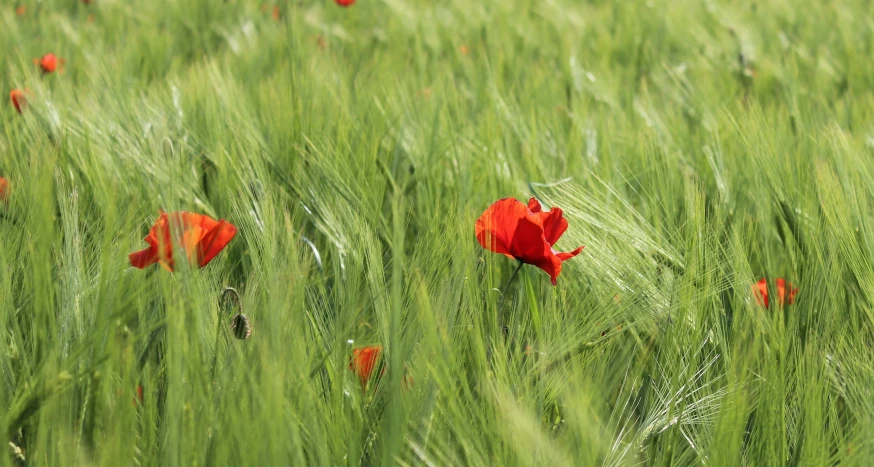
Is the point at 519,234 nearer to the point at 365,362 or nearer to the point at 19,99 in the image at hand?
the point at 365,362

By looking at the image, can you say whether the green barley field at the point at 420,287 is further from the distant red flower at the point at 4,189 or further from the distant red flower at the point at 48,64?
the distant red flower at the point at 48,64

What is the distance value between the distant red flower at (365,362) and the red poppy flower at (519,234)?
0.13m

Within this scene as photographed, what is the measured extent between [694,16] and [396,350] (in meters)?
2.22

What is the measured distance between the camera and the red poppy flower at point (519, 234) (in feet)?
2.30

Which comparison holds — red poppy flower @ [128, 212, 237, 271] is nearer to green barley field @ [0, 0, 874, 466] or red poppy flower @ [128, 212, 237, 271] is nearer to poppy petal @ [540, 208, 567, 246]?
green barley field @ [0, 0, 874, 466]

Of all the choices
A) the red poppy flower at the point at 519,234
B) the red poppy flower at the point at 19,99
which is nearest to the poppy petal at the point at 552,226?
the red poppy flower at the point at 519,234

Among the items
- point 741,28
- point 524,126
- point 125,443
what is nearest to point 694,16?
point 741,28

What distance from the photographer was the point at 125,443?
1.60ft

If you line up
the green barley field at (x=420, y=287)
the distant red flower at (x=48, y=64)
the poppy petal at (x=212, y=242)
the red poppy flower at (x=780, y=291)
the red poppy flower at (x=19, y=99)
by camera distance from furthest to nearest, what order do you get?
the distant red flower at (x=48, y=64) < the red poppy flower at (x=19, y=99) < the red poppy flower at (x=780, y=291) < the poppy petal at (x=212, y=242) < the green barley field at (x=420, y=287)

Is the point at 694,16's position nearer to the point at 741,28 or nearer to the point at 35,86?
the point at 741,28

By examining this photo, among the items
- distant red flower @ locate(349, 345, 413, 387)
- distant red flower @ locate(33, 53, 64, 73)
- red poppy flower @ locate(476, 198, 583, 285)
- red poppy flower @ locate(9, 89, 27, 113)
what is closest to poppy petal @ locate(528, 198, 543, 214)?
red poppy flower @ locate(476, 198, 583, 285)

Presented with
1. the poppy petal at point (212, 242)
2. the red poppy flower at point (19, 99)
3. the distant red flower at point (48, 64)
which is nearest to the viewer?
the poppy petal at point (212, 242)

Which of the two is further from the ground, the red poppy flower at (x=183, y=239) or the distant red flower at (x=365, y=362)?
the red poppy flower at (x=183, y=239)

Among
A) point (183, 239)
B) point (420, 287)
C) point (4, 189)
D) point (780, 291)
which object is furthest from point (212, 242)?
point (780, 291)
